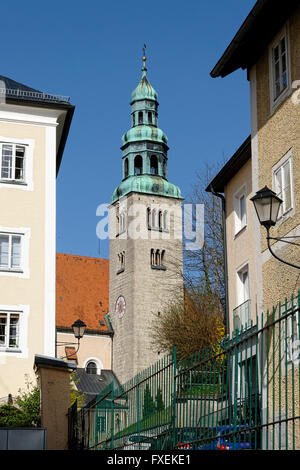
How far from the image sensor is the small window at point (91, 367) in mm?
66812

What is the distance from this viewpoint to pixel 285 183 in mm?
12773

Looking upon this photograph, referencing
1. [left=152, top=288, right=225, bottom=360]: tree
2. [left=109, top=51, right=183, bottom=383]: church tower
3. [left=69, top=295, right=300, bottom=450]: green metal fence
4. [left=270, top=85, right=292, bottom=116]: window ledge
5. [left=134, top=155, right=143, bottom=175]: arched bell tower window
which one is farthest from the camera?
[left=134, top=155, right=143, bottom=175]: arched bell tower window

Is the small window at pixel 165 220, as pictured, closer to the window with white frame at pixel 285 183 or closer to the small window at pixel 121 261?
the small window at pixel 121 261

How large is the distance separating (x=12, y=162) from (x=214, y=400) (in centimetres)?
1849

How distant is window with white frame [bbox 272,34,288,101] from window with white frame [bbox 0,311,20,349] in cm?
1340

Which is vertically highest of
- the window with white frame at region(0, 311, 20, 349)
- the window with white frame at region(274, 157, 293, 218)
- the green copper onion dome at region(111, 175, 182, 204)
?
the green copper onion dome at region(111, 175, 182, 204)

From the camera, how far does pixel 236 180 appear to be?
25547 millimetres

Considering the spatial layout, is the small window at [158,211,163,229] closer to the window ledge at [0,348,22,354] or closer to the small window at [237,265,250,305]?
the small window at [237,265,250,305]

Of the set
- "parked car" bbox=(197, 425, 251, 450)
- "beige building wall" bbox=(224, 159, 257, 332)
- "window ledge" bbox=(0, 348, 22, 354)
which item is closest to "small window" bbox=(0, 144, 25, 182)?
"window ledge" bbox=(0, 348, 22, 354)

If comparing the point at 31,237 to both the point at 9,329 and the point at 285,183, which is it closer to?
the point at 9,329

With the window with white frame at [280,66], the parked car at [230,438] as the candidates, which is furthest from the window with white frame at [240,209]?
the parked car at [230,438]

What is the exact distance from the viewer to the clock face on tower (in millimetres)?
67375

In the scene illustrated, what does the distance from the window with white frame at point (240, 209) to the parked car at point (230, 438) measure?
57.3 ft
